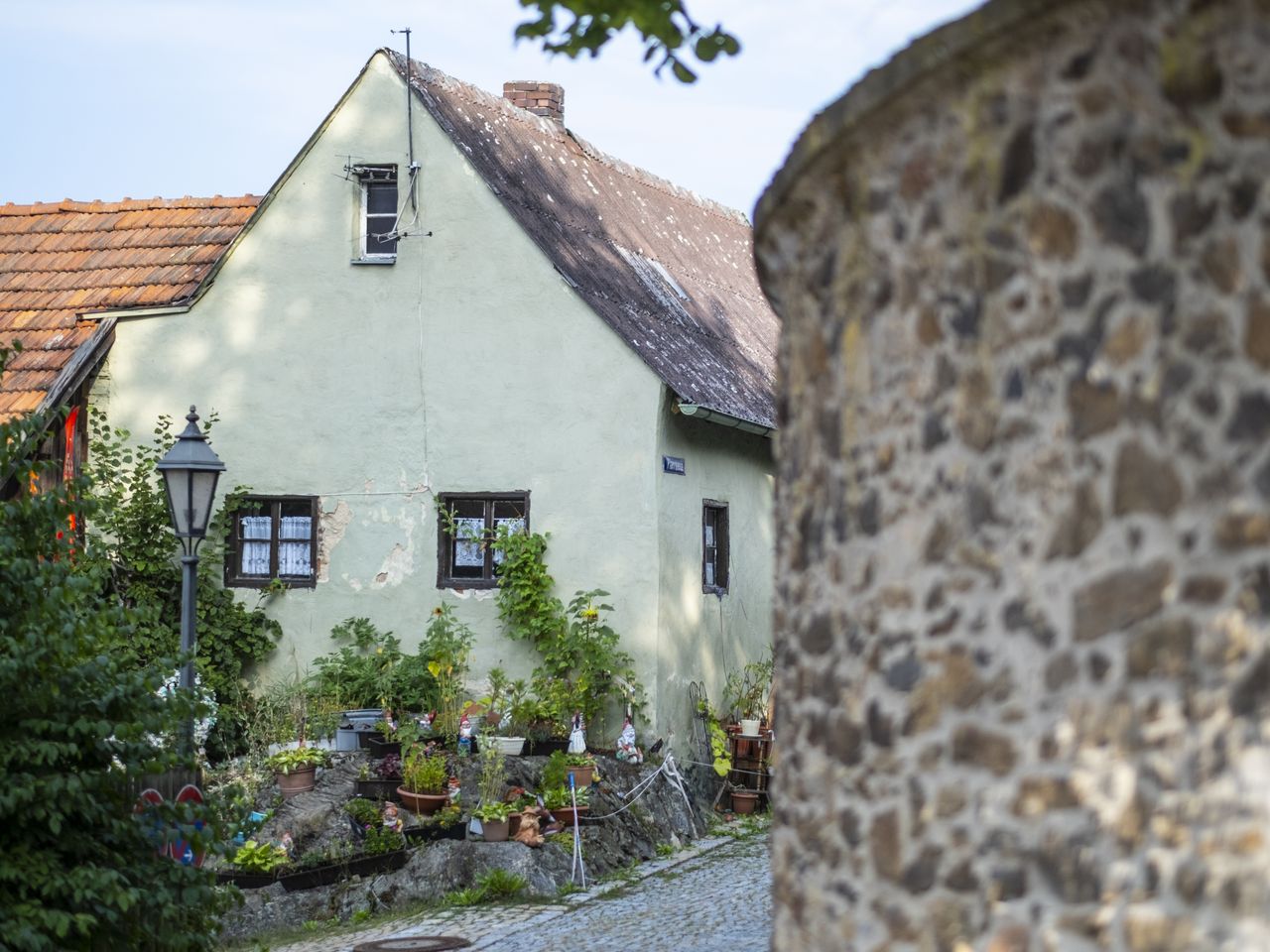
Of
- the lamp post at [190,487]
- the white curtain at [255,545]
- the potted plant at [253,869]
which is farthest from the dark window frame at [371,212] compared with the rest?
the potted plant at [253,869]

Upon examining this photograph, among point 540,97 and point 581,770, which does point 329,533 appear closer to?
point 581,770

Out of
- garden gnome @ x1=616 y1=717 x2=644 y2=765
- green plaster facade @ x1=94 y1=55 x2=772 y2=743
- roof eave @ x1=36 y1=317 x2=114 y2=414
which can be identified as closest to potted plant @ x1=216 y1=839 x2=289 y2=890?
garden gnome @ x1=616 y1=717 x2=644 y2=765

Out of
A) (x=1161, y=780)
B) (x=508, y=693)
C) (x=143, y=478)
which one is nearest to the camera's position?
(x=1161, y=780)

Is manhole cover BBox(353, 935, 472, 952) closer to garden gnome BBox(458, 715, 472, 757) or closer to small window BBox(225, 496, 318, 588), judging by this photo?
garden gnome BBox(458, 715, 472, 757)

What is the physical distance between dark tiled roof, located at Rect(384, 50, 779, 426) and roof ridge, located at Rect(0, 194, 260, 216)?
2511mm

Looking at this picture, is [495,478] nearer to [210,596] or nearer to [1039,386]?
[210,596]

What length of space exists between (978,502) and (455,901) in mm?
8296

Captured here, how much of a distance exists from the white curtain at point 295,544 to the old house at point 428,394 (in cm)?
2

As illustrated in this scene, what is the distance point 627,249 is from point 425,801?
6.69 m

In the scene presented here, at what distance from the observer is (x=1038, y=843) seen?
3.09 metres

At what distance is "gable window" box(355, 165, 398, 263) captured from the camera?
14633 mm

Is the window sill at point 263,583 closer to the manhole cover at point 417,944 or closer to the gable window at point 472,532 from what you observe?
the gable window at point 472,532

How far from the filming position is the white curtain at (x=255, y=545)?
14789 millimetres

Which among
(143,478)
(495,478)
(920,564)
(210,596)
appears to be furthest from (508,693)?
(920,564)
